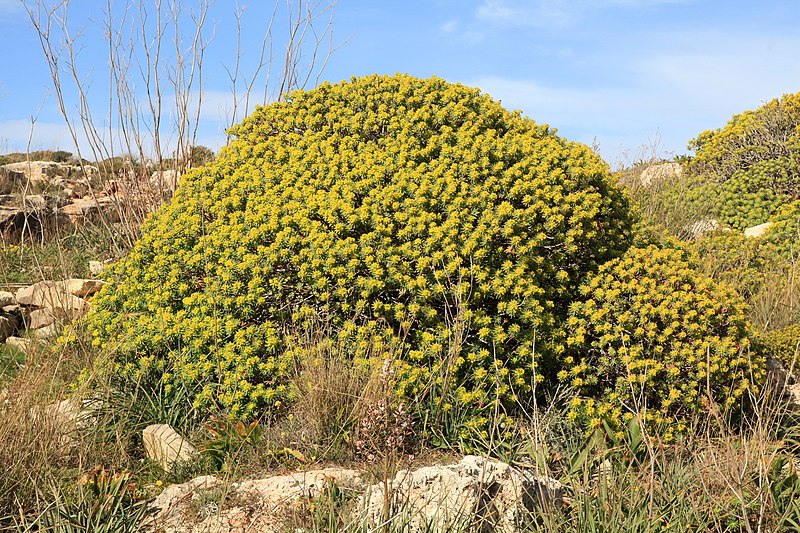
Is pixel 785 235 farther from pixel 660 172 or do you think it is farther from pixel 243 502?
pixel 243 502

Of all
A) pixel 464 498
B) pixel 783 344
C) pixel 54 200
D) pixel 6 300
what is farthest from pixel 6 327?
pixel 783 344

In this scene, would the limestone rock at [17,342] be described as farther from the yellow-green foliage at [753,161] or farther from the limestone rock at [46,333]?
the yellow-green foliage at [753,161]

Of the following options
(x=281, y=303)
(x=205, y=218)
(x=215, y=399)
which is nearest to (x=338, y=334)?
(x=281, y=303)

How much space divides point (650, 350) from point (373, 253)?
1718mm

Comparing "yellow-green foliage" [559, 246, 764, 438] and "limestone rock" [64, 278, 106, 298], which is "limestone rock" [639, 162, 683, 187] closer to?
"yellow-green foliage" [559, 246, 764, 438]

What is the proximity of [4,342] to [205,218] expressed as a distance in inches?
125

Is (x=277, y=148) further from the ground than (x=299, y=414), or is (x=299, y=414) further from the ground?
(x=277, y=148)

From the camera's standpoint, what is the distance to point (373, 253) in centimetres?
434

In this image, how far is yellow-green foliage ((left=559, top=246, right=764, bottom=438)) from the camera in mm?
4332

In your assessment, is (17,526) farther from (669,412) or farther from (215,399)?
(669,412)

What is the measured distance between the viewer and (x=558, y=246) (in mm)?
4676

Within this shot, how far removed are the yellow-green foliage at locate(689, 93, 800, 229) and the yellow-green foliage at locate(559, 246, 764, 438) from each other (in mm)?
6299

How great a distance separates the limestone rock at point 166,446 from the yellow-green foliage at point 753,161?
8.52m

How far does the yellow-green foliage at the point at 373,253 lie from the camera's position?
424cm
